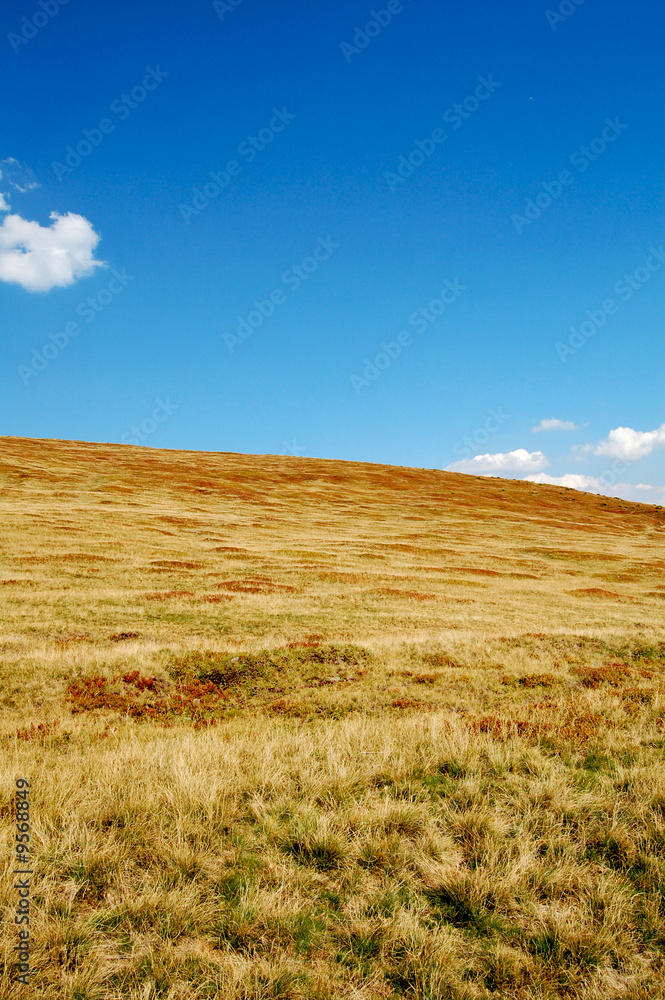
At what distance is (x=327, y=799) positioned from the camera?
6047 mm

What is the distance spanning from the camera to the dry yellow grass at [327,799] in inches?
159

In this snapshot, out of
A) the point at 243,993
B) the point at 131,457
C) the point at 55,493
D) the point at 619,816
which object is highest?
the point at 131,457

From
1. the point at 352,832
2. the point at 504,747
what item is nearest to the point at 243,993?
the point at 352,832

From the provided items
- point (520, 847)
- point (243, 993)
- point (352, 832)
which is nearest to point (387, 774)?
point (352, 832)

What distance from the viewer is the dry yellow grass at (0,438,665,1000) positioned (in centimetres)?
405

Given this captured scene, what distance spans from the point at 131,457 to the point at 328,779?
106 m

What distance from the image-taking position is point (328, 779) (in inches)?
250

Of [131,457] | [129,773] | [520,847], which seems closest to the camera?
[520,847]

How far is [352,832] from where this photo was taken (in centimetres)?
548

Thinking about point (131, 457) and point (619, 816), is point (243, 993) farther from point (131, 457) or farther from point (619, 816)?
point (131, 457)

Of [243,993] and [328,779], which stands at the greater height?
[328,779]

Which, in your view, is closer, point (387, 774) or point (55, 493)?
point (387, 774)

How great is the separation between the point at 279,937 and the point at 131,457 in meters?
108

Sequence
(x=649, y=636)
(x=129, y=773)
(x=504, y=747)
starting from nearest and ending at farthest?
1. (x=129, y=773)
2. (x=504, y=747)
3. (x=649, y=636)
